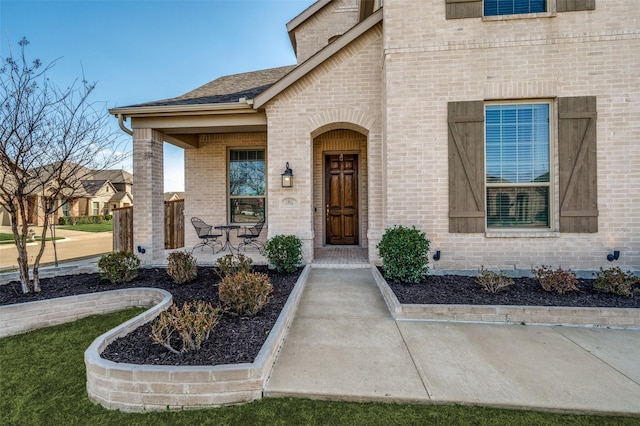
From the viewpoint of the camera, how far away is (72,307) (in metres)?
4.32

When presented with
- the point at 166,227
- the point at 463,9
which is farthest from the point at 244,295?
the point at 166,227

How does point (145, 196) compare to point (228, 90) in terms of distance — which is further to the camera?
point (228, 90)

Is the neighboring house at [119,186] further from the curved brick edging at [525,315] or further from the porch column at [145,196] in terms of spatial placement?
the curved brick edging at [525,315]

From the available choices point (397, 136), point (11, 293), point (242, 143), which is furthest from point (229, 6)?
point (11, 293)

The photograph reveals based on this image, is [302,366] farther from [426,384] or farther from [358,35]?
[358,35]

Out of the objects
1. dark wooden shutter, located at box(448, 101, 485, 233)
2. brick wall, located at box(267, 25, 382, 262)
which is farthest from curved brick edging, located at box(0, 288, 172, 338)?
dark wooden shutter, located at box(448, 101, 485, 233)

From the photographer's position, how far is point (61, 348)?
3.42 m

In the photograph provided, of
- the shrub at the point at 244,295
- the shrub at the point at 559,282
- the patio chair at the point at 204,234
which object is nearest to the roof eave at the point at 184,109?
the patio chair at the point at 204,234

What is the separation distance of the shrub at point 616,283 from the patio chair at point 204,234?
7921mm

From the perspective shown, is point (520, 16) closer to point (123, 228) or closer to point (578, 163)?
point (578, 163)

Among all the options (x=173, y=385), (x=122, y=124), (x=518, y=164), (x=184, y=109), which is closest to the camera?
(x=173, y=385)

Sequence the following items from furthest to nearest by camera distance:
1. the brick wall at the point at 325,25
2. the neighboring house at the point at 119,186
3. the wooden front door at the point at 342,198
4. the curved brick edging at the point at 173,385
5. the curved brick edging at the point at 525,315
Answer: the neighboring house at the point at 119,186
the brick wall at the point at 325,25
the wooden front door at the point at 342,198
the curved brick edging at the point at 525,315
the curved brick edging at the point at 173,385

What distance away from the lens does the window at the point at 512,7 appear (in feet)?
17.5

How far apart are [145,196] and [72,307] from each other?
2.91 meters
